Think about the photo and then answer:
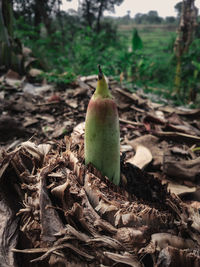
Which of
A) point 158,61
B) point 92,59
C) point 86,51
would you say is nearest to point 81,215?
point 92,59

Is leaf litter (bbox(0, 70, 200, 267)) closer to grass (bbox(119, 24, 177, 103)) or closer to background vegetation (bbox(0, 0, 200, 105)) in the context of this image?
background vegetation (bbox(0, 0, 200, 105))

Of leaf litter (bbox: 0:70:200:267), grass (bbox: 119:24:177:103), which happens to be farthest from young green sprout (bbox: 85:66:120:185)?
grass (bbox: 119:24:177:103)

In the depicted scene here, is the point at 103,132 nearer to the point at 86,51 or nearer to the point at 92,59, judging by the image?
the point at 92,59

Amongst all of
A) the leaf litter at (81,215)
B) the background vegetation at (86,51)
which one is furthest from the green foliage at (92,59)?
the leaf litter at (81,215)

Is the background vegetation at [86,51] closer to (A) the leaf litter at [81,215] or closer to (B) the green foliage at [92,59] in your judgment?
(B) the green foliage at [92,59]

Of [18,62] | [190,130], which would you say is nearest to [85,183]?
[190,130]
